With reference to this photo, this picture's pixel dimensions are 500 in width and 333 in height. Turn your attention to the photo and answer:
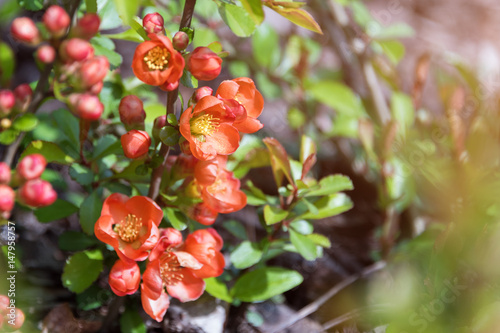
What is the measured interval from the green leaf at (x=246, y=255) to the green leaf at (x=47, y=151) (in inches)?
16.9

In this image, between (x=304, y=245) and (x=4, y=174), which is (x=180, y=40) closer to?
(x=4, y=174)

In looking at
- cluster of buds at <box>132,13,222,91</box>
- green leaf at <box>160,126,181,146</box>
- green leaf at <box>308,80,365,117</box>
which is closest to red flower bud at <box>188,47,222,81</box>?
cluster of buds at <box>132,13,222,91</box>

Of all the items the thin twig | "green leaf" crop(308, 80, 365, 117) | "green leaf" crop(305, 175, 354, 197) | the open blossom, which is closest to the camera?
the open blossom

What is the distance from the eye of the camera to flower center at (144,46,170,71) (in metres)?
0.81

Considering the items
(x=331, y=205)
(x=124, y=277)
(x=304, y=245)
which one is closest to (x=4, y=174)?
(x=124, y=277)

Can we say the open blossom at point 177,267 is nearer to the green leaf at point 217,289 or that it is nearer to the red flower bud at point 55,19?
the green leaf at point 217,289

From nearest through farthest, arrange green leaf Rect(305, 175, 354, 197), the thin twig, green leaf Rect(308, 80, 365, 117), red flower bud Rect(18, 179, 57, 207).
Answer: red flower bud Rect(18, 179, 57, 207) < green leaf Rect(305, 175, 354, 197) < the thin twig < green leaf Rect(308, 80, 365, 117)

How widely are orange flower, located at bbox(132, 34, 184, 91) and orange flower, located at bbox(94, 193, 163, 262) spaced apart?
21 centimetres

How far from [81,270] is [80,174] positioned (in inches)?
7.8

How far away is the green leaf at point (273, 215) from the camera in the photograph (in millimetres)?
1046

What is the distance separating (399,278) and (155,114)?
0.76 metres

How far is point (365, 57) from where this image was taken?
5.79 ft

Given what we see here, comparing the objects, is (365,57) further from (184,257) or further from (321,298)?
(184,257)

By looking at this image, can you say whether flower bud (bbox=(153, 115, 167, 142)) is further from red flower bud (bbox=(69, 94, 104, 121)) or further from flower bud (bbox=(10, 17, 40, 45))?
flower bud (bbox=(10, 17, 40, 45))
